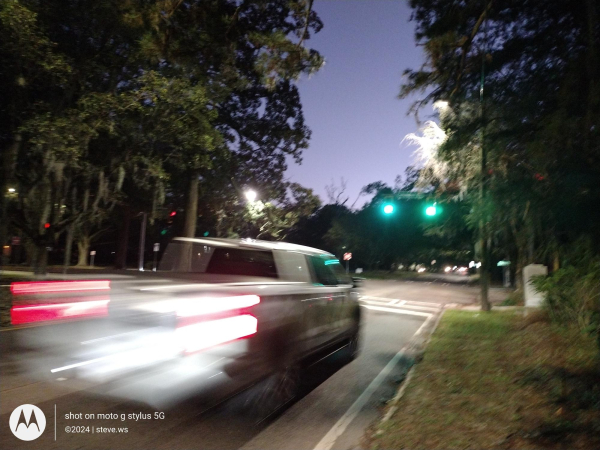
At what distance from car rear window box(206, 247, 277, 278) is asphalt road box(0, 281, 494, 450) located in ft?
5.37

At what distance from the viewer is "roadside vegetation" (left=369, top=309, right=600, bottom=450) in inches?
181

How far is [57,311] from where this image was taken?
5.86 m

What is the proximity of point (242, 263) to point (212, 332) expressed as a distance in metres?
1.58

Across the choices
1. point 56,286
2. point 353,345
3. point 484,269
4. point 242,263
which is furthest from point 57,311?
point 484,269

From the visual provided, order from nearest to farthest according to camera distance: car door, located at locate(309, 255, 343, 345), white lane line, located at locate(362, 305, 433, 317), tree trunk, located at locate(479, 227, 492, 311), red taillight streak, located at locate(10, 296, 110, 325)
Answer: red taillight streak, located at locate(10, 296, 110, 325)
car door, located at locate(309, 255, 343, 345)
tree trunk, located at locate(479, 227, 492, 311)
white lane line, located at locate(362, 305, 433, 317)

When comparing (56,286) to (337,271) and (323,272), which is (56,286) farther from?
(337,271)

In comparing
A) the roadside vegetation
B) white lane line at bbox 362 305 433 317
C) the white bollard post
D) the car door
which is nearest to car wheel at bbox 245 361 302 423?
the car door

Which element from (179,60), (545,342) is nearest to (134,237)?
(179,60)

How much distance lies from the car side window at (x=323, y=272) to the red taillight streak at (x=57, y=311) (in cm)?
304

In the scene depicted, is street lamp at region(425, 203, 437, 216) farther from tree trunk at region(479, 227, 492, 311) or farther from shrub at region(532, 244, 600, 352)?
shrub at region(532, 244, 600, 352)

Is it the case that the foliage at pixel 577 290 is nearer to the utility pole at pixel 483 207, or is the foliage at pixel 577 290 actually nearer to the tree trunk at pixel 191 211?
the utility pole at pixel 483 207

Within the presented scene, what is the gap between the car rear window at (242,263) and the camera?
6.23m

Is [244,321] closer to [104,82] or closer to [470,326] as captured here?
[470,326]

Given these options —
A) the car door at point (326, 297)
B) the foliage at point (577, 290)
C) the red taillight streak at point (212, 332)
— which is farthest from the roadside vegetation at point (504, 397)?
the red taillight streak at point (212, 332)
